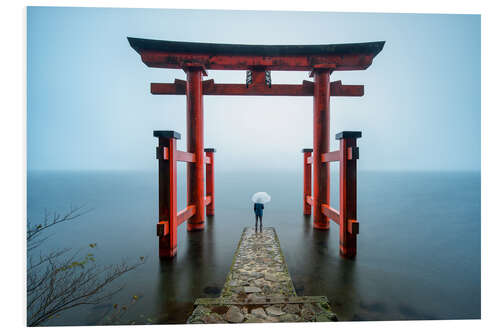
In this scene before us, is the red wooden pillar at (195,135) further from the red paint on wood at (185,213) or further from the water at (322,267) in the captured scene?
the water at (322,267)

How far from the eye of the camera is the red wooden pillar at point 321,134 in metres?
6.06

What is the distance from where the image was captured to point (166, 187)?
4340mm

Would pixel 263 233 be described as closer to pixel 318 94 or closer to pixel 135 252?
pixel 135 252

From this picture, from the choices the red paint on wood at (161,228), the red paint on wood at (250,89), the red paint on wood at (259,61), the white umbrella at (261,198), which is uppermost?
the red paint on wood at (259,61)

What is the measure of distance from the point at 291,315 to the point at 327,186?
4.11 m

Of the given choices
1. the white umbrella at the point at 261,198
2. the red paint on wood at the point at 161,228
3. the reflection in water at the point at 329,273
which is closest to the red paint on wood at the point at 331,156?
the white umbrella at the point at 261,198

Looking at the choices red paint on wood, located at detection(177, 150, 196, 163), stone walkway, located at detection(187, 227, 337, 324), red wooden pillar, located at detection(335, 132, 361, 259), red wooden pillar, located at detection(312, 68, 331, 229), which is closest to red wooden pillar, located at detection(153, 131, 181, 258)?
red paint on wood, located at detection(177, 150, 196, 163)

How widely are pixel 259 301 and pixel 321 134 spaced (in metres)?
4.91

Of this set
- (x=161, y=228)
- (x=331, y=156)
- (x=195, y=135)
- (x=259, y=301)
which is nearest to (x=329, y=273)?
(x=259, y=301)

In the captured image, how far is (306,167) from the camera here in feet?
26.7

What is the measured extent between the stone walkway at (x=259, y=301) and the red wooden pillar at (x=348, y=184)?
169 centimetres

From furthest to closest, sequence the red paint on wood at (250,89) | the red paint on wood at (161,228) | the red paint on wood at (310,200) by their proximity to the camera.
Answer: the red paint on wood at (310,200)
the red paint on wood at (250,89)
the red paint on wood at (161,228)

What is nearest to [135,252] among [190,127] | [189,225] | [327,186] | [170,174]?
[189,225]

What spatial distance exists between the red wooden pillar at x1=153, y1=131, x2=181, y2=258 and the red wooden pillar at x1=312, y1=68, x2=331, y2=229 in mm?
4187
